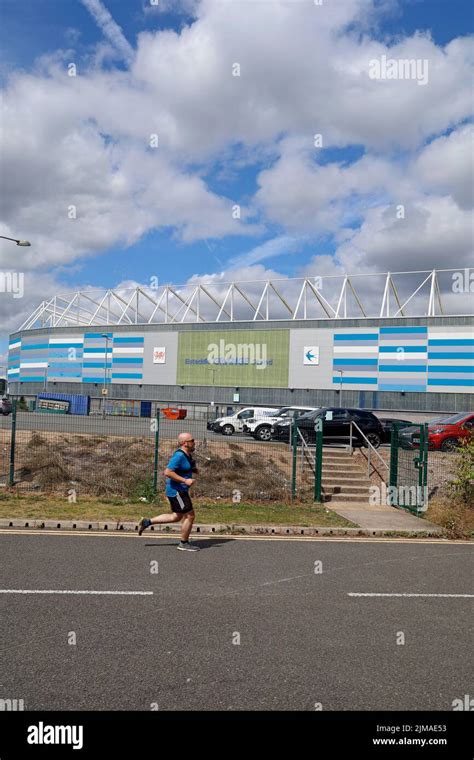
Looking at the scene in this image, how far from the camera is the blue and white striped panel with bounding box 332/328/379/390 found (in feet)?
222

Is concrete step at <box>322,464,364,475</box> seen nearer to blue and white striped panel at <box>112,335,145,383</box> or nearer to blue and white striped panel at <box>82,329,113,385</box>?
blue and white striped panel at <box>112,335,145,383</box>

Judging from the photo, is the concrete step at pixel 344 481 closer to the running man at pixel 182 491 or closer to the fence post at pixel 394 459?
the fence post at pixel 394 459

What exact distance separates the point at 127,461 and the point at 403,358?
53.2 metres

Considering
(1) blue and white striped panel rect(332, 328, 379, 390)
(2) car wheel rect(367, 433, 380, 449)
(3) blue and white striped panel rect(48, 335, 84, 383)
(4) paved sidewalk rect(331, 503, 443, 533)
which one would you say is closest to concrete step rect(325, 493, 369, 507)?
(4) paved sidewalk rect(331, 503, 443, 533)

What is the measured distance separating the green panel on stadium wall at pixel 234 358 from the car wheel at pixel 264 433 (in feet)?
140

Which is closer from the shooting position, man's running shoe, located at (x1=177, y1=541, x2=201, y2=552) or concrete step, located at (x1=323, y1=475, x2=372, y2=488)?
man's running shoe, located at (x1=177, y1=541, x2=201, y2=552)

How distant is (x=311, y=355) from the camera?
236 ft

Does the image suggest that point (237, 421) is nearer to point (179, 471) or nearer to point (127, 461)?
point (127, 461)

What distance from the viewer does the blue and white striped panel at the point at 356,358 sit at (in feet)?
222

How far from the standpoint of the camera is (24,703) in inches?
163

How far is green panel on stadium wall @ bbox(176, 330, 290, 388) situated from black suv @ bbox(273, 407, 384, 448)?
47.5 meters

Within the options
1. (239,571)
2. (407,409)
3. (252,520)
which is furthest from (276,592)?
(407,409)

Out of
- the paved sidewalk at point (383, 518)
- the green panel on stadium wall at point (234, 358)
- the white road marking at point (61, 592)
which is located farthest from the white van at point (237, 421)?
the green panel on stadium wall at point (234, 358)
